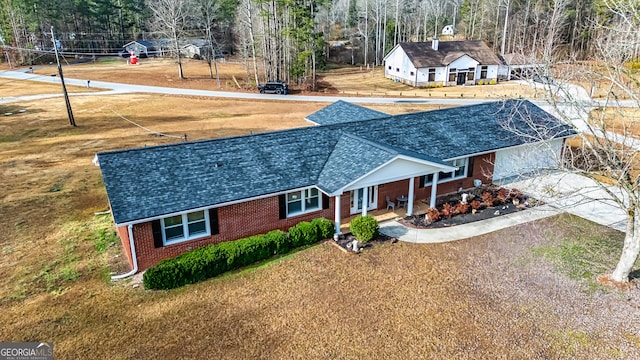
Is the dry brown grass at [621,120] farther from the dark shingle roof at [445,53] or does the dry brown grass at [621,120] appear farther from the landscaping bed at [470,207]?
the dark shingle roof at [445,53]

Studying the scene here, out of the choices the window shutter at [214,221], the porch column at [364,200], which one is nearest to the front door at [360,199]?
the porch column at [364,200]

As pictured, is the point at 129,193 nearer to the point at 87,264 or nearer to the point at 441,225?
the point at 87,264

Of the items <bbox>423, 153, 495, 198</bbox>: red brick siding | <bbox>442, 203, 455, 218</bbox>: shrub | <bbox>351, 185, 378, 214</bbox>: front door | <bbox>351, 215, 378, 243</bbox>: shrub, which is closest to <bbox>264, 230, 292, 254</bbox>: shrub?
<bbox>351, 215, 378, 243</bbox>: shrub

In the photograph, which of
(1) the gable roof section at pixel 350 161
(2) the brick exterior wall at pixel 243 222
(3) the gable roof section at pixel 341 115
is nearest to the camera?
(2) the brick exterior wall at pixel 243 222

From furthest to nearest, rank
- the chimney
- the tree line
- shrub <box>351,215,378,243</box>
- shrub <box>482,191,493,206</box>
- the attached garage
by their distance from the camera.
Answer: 1. the chimney
2. the tree line
3. the attached garage
4. shrub <box>482,191,493,206</box>
5. shrub <box>351,215,378,243</box>

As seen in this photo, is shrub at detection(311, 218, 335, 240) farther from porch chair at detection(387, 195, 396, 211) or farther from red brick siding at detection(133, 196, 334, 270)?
porch chair at detection(387, 195, 396, 211)
